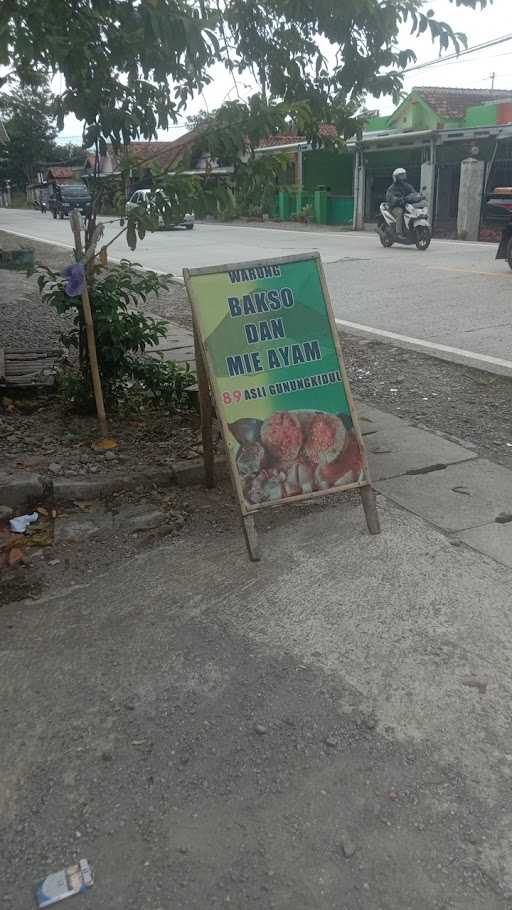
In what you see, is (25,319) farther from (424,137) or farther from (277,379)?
(424,137)

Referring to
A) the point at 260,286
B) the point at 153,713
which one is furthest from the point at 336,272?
the point at 153,713

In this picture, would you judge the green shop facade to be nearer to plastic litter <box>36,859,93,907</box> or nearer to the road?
the road

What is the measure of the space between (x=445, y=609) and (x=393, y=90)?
11.8 feet

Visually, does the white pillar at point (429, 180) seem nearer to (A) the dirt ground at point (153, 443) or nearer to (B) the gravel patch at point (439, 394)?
(B) the gravel patch at point (439, 394)

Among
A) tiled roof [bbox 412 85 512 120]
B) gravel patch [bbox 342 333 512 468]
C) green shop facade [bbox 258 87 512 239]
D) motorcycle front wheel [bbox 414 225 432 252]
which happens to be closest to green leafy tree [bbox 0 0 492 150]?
gravel patch [bbox 342 333 512 468]

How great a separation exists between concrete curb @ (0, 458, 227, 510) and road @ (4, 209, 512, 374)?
13.0 feet

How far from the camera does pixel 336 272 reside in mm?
15148

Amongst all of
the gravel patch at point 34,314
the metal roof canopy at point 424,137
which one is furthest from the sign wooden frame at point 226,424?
the metal roof canopy at point 424,137

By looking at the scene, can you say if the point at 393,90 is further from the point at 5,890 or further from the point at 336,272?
the point at 336,272

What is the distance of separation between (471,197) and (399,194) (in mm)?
5597

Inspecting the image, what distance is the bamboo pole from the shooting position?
15.8 feet

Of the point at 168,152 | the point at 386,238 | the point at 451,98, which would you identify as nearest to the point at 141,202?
the point at 168,152

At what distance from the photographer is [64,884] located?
2.08m

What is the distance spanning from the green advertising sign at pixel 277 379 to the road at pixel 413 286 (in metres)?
4.03
